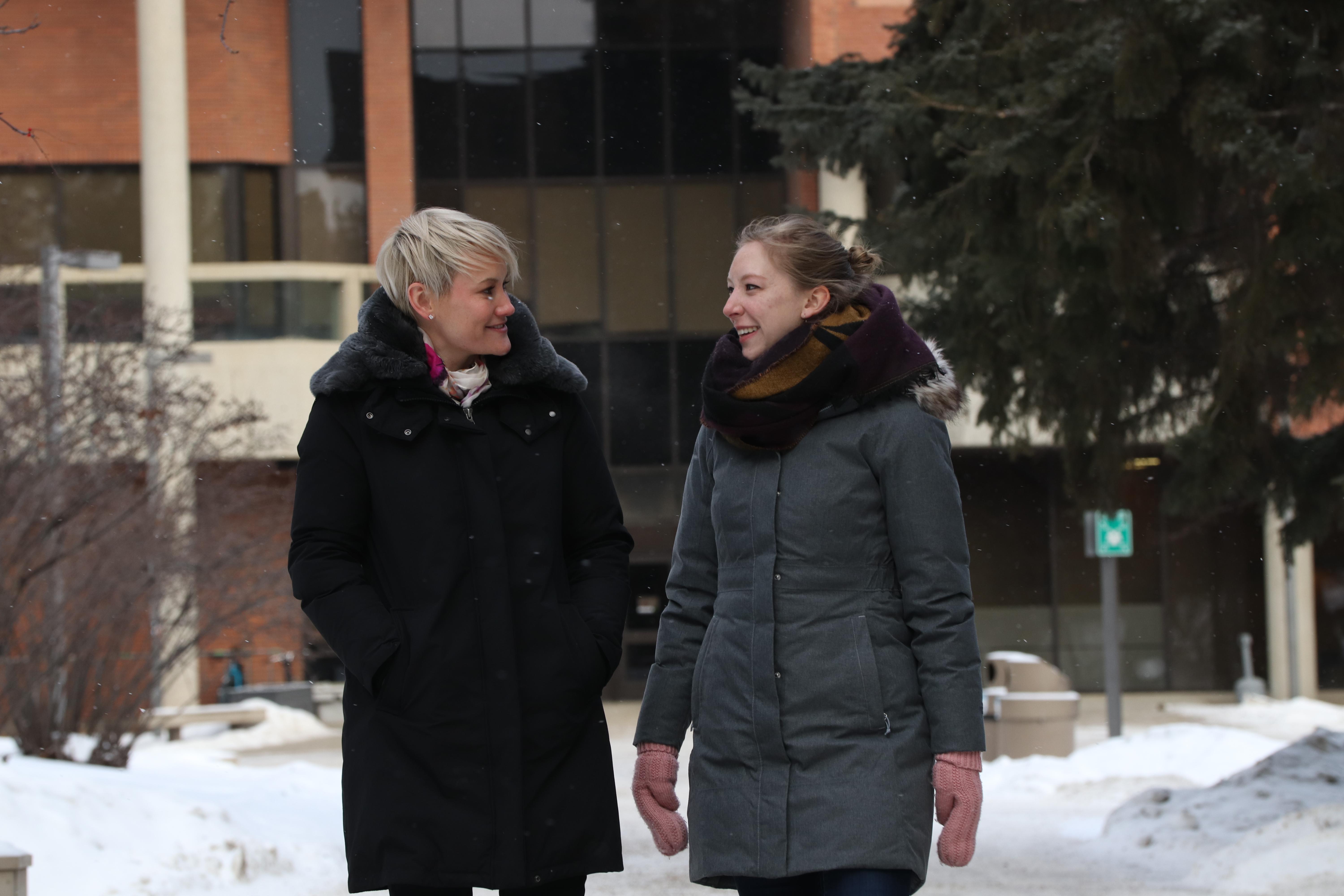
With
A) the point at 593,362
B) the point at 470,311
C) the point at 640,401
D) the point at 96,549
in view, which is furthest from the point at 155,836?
the point at 593,362

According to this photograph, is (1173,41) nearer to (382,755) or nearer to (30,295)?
(382,755)

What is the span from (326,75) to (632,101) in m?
4.93

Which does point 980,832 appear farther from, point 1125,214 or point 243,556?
point 243,556

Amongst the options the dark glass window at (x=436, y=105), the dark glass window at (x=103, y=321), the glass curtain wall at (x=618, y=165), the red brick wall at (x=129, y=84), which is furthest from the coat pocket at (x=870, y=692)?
the red brick wall at (x=129, y=84)

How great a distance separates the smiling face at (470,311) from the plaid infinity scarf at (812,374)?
45cm

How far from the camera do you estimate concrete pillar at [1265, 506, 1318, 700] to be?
26.5 meters

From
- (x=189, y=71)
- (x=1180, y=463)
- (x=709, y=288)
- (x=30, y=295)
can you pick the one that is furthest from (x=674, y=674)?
(x=189, y=71)

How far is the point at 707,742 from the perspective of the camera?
354 centimetres

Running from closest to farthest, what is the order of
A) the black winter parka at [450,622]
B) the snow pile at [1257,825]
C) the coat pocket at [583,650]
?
1. the black winter parka at [450,622]
2. the coat pocket at [583,650]
3. the snow pile at [1257,825]

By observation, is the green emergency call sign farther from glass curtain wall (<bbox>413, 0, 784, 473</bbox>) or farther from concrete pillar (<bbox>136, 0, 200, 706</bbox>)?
concrete pillar (<bbox>136, 0, 200, 706</bbox>)

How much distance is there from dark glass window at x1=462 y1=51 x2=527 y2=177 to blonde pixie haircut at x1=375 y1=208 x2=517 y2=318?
23.7 m

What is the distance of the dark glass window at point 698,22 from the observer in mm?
26656

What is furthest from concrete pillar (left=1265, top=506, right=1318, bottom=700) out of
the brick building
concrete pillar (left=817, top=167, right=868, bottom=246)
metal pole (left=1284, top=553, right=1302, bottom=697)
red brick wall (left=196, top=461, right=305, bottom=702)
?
red brick wall (left=196, top=461, right=305, bottom=702)

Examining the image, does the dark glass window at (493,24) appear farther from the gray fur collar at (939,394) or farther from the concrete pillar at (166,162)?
the gray fur collar at (939,394)
